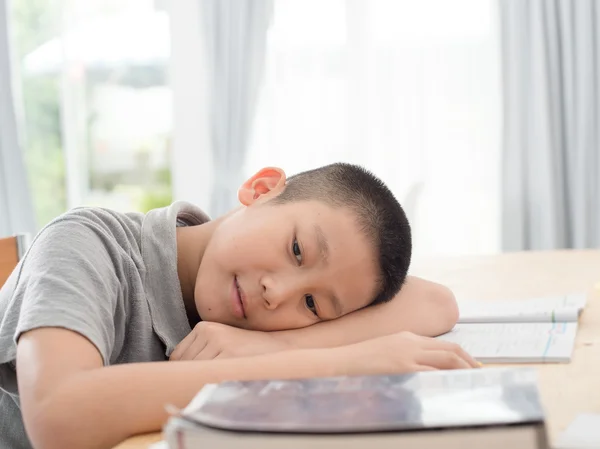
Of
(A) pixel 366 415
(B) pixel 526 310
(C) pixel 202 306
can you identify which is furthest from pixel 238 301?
(A) pixel 366 415

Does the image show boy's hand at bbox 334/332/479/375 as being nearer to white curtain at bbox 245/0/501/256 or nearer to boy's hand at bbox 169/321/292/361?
boy's hand at bbox 169/321/292/361

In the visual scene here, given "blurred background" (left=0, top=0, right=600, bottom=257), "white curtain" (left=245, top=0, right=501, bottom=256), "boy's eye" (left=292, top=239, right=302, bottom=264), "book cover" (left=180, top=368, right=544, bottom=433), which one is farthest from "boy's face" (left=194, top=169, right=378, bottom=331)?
"white curtain" (left=245, top=0, right=501, bottom=256)

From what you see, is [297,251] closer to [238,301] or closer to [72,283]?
[238,301]

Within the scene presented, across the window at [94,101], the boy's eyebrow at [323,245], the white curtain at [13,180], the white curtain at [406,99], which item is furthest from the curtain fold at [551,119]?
the boy's eyebrow at [323,245]

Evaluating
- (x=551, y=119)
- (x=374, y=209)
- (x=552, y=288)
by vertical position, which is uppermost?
(x=374, y=209)

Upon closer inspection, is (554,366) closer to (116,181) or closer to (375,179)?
(375,179)

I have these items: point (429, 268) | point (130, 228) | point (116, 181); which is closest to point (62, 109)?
point (116, 181)

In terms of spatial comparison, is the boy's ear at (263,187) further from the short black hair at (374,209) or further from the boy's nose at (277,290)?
the boy's nose at (277,290)

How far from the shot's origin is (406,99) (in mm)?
4137

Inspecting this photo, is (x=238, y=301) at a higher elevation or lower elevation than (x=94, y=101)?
lower

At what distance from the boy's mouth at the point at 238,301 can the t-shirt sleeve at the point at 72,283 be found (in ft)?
0.54

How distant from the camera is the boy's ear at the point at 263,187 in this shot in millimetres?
1284

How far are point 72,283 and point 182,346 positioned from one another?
19cm

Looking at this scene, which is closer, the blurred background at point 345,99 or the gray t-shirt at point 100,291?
the gray t-shirt at point 100,291
